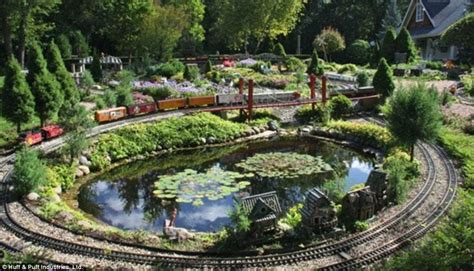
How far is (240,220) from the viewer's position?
40.2 feet

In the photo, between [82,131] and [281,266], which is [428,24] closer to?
[82,131]

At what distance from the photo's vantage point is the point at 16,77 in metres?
19.3

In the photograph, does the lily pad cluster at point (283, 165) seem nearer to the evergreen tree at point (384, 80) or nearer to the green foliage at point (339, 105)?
the green foliage at point (339, 105)

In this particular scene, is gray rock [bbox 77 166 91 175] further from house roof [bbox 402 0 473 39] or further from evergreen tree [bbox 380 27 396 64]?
house roof [bbox 402 0 473 39]

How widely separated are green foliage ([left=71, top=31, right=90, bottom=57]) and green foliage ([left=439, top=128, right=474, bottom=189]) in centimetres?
3205

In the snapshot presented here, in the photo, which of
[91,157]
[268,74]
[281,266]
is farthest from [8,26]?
[281,266]

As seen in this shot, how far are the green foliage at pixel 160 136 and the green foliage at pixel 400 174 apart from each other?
28.2 ft

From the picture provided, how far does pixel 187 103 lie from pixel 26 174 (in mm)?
12889

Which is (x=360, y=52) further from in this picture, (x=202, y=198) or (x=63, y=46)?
(x=202, y=198)

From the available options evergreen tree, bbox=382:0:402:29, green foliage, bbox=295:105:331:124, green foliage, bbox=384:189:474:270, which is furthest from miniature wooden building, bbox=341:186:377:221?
evergreen tree, bbox=382:0:402:29

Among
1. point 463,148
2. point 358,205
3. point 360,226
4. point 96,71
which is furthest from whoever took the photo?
point 96,71

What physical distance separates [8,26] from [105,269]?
34.1 m

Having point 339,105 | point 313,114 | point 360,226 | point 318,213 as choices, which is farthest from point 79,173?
point 339,105

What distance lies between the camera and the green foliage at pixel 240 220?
12.2 meters
